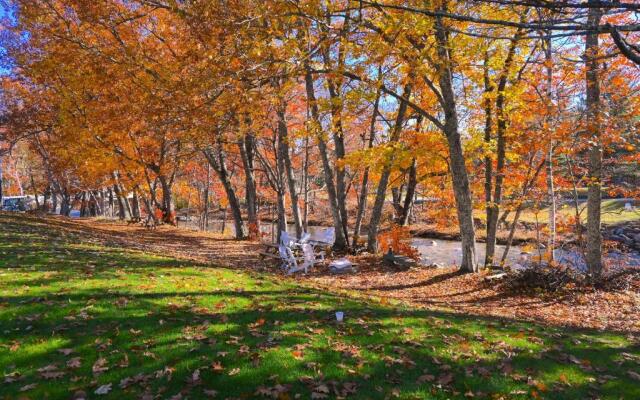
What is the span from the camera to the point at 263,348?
509 centimetres

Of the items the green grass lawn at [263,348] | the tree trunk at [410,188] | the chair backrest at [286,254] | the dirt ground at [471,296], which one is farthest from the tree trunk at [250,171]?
the green grass lawn at [263,348]

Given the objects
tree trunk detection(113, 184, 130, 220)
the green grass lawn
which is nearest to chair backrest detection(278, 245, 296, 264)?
the green grass lawn

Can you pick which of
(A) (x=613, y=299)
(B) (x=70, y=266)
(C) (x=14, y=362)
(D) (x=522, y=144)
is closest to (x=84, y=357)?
(C) (x=14, y=362)

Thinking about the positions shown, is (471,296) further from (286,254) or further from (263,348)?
(263,348)

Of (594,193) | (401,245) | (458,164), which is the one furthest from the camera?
(401,245)

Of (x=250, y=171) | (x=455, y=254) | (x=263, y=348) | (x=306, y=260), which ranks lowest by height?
(x=455, y=254)

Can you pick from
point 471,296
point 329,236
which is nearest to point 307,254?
point 329,236

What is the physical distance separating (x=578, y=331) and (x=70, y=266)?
31.5ft

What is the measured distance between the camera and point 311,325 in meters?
6.04

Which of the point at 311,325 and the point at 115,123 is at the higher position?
the point at 115,123

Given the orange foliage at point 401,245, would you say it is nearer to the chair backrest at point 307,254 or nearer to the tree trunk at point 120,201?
the chair backrest at point 307,254

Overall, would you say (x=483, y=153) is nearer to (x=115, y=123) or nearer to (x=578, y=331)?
(x=578, y=331)

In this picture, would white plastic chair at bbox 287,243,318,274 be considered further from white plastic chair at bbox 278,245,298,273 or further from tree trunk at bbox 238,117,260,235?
tree trunk at bbox 238,117,260,235

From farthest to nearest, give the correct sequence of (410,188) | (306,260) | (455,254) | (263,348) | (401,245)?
(455,254) → (410,188) → (401,245) → (306,260) → (263,348)
